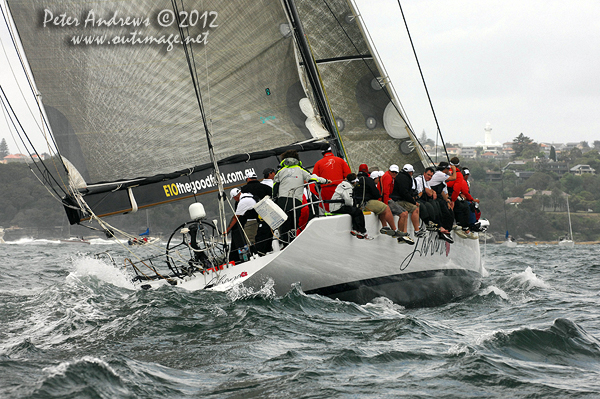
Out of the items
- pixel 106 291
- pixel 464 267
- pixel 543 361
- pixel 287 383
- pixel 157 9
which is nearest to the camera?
pixel 287 383

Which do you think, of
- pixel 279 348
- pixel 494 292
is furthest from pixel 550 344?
pixel 494 292

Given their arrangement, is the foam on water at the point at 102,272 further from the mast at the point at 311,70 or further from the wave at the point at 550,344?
the wave at the point at 550,344

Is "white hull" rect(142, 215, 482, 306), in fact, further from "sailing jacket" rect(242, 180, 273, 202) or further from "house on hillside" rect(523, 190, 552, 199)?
"house on hillside" rect(523, 190, 552, 199)

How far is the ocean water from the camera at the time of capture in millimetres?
3461

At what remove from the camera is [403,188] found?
24.1ft

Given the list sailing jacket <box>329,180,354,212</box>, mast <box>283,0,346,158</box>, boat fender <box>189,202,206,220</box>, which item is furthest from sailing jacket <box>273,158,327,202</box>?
mast <box>283,0,346,158</box>

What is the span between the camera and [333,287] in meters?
6.30

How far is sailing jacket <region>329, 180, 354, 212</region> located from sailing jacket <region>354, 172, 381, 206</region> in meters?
0.09

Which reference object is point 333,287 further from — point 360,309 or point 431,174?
point 431,174

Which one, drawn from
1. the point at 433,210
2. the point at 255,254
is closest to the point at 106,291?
the point at 255,254

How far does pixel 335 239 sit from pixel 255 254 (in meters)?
0.85

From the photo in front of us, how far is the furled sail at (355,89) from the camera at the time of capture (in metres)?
9.49

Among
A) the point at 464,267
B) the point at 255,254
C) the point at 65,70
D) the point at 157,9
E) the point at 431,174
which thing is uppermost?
the point at 157,9

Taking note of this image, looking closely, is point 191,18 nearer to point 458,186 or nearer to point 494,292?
point 458,186
